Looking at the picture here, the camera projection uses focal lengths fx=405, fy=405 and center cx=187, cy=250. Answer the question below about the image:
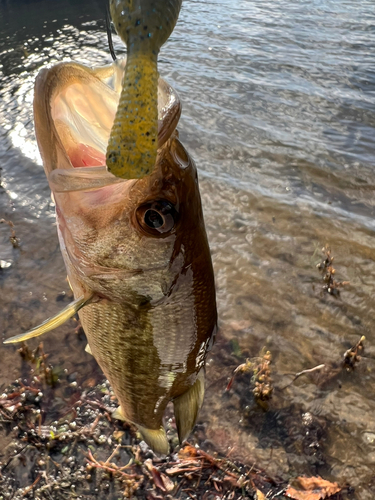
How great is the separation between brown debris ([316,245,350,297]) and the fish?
3298mm

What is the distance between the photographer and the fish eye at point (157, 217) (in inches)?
54.7

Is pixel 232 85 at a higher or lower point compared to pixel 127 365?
lower

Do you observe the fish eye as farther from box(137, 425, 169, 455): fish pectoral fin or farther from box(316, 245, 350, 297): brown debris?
box(316, 245, 350, 297): brown debris

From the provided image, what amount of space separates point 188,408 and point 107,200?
1.15 m

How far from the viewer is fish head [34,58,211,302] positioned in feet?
4.49

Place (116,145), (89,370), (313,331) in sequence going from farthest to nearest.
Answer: (313,331) < (89,370) < (116,145)

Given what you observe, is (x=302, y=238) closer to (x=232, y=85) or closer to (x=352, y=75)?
(x=232, y=85)

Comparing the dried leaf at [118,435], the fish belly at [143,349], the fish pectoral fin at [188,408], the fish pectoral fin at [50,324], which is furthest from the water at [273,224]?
the fish pectoral fin at [50,324]

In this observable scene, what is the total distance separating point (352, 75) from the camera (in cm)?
973

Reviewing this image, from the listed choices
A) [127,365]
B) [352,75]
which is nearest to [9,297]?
[127,365]

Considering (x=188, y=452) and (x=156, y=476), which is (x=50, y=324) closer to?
(x=156, y=476)

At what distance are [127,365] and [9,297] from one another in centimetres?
342

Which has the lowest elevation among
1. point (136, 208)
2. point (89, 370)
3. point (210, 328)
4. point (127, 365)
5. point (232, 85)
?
point (89, 370)

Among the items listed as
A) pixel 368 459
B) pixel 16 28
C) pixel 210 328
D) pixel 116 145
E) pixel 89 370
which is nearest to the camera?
pixel 116 145
